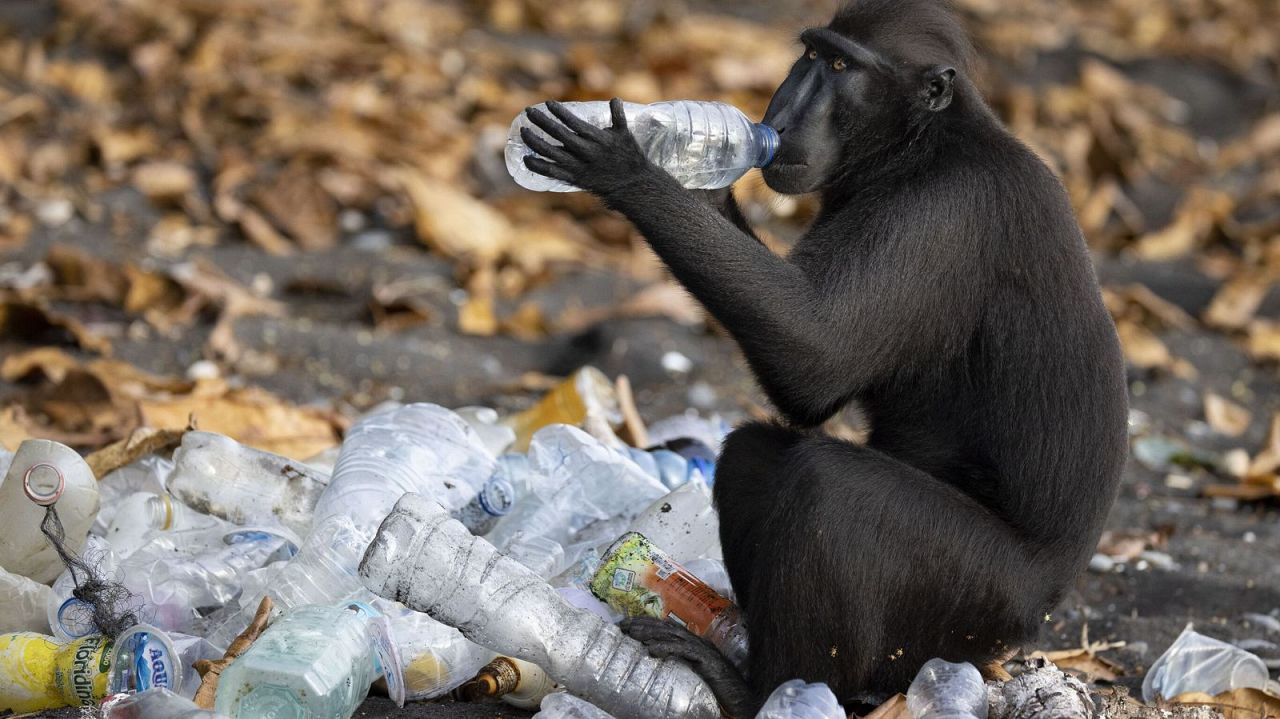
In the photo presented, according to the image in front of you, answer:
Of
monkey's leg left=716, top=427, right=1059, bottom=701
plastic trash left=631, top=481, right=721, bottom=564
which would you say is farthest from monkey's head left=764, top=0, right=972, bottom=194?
plastic trash left=631, top=481, right=721, bottom=564

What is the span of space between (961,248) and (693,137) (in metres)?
0.72

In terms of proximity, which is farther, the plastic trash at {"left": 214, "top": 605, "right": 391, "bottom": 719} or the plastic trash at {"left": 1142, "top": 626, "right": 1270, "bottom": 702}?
the plastic trash at {"left": 1142, "top": 626, "right": 1270, "bottom": 702}

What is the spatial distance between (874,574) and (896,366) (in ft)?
1.59

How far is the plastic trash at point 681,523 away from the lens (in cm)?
373

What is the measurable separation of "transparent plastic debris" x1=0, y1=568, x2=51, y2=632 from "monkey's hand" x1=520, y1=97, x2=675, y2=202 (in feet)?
4.78

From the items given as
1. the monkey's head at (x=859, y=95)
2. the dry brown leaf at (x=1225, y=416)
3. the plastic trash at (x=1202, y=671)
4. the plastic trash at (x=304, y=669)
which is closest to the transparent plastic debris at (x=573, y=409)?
the monkey's head at (x=859, y=95)

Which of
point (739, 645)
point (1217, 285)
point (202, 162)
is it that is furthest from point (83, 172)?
point (1217, 285)

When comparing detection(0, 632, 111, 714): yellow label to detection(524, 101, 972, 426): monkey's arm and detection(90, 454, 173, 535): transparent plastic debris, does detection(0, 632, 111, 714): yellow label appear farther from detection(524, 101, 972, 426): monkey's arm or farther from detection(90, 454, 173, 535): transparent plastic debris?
detection(524, 101, 972, 426): monkey's arm

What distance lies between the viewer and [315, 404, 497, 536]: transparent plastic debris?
353 centimetres

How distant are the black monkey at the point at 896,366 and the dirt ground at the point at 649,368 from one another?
0.81 m

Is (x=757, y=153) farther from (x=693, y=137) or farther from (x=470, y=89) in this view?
(x=470, y=89)

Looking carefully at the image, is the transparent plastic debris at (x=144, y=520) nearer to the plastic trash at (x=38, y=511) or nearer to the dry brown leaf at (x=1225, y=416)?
the plastic trash at (x=38, y=511)

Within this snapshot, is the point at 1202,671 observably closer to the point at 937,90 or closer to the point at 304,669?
the point at 937,90

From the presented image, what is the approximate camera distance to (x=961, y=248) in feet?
10.1
